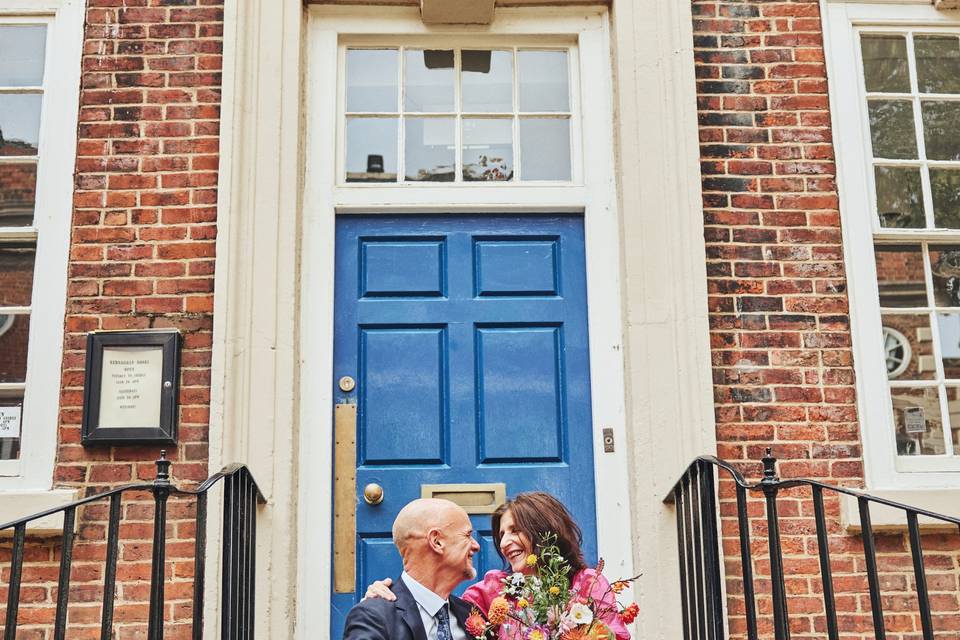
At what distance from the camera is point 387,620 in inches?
126

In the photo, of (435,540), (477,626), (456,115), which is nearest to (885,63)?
(456,115)

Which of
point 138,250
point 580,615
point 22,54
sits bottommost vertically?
point 580,615

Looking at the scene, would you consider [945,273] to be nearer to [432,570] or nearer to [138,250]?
[432,570]

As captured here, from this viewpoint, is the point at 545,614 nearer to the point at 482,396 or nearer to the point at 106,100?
the point at 482,396

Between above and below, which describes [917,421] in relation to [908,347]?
below

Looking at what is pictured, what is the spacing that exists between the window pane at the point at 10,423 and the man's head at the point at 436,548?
6.37 ft

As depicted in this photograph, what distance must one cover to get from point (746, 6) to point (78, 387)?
344cm

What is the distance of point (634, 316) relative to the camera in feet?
14.5

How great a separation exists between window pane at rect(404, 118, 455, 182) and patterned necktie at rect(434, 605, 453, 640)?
2166 mm

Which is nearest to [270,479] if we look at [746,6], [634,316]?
[634,316]

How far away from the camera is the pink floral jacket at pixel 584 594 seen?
3.02 meters

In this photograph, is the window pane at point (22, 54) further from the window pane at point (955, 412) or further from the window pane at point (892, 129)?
the window pane at point (955, 412)

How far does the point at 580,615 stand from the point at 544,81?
290 cm

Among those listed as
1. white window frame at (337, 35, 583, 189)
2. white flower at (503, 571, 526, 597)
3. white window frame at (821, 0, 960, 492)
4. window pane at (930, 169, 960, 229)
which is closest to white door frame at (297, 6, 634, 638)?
white window frame at (337, 35, 583, 189)
